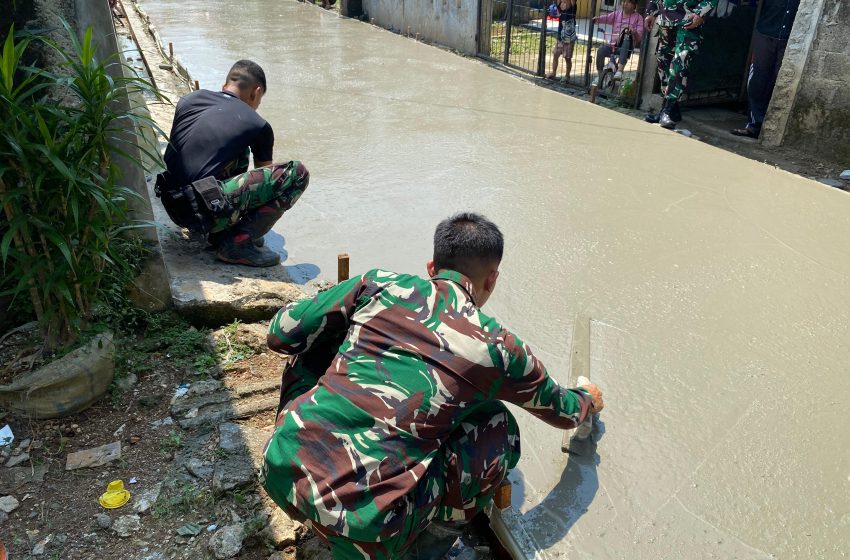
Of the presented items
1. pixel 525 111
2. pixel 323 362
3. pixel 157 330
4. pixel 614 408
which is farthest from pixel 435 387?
pixel 525 111

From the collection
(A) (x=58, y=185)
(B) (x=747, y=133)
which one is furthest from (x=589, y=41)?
(A) (x=58, y=185)

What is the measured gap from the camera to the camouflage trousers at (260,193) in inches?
138

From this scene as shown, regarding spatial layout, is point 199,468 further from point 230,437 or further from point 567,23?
point 567,23

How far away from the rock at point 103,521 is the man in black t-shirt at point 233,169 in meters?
1.74

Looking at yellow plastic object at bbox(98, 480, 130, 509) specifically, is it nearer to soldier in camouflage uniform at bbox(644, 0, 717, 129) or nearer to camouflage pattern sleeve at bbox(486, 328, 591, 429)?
camouflage pattern sleeve at bbox(486, 328, 591, 429)

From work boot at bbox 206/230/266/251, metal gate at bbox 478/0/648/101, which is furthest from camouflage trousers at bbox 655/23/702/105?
work boot at bbox 206/230/266/251

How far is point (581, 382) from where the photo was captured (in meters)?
2.58

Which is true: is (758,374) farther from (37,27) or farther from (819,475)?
(37,27)

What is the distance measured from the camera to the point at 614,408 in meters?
2.77

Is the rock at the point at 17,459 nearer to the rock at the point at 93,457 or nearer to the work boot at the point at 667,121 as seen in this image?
the rock at the point at 93,457

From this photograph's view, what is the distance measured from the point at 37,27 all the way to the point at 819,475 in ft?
10.8

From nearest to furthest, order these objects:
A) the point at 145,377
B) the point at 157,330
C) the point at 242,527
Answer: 1. the point at 242,527
2. the point at 145,377
3. the point at 157,330

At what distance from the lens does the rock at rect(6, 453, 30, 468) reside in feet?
7.41

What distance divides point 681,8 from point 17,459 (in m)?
6.47
